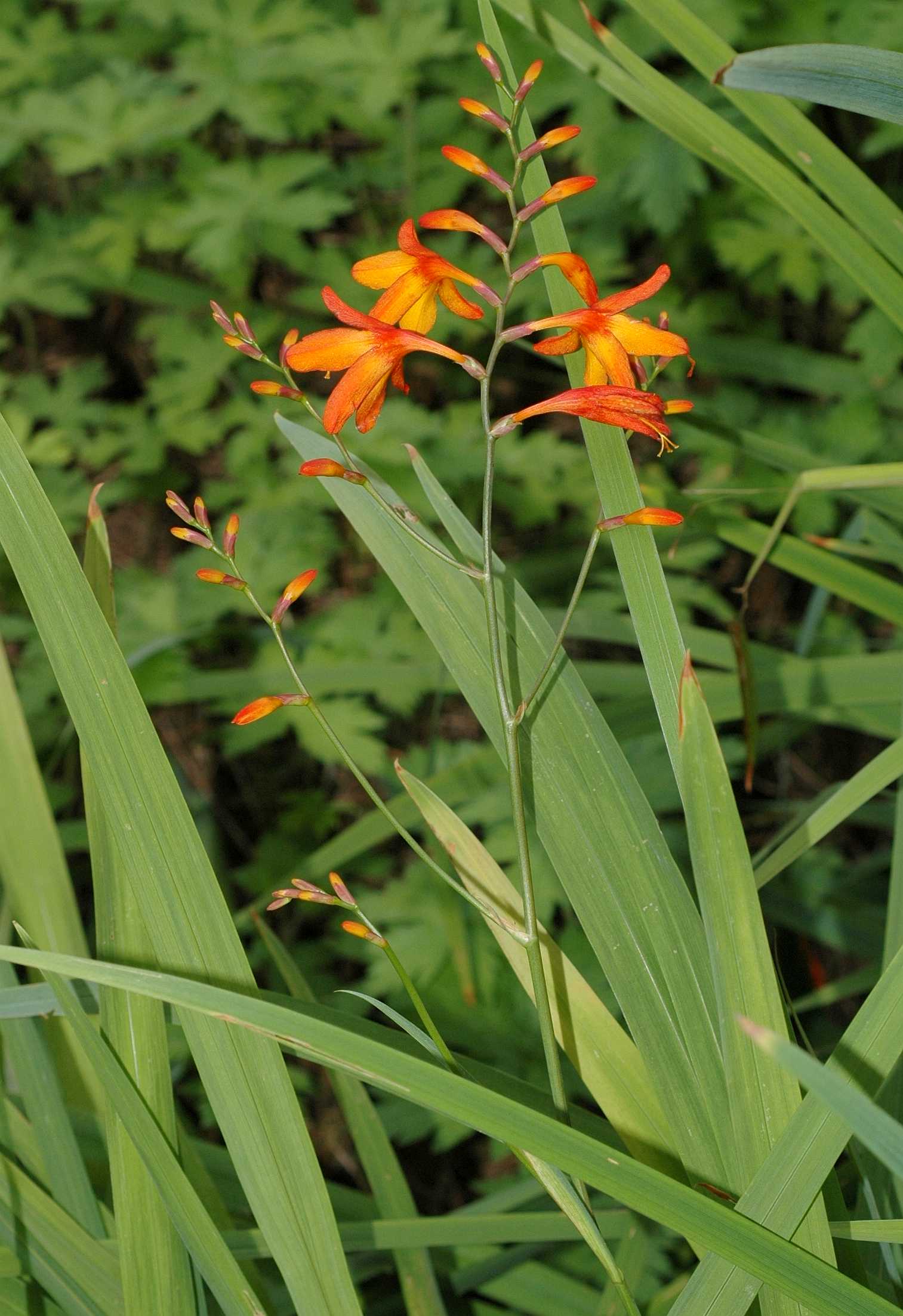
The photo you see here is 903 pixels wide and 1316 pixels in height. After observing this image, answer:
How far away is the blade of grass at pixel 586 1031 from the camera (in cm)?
62

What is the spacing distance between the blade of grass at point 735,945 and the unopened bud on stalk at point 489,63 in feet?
1.16

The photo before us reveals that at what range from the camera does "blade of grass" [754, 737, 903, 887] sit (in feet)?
2.22

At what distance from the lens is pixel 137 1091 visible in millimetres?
549

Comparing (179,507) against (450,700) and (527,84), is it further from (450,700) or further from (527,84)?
(450,700)

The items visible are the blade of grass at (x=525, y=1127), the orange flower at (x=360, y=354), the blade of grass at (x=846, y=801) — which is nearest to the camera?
the blade of grass at (x=525, y=1127)

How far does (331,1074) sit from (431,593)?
47cm

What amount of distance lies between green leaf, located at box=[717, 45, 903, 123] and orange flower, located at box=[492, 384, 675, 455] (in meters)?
0.16

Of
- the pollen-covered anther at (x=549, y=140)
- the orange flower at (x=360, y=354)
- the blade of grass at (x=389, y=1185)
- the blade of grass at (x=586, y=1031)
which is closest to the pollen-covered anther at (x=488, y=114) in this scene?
the pollen-covered anther at (x=549, y=140)

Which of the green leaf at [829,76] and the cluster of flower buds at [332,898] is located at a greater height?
the green leaf at [829,76]

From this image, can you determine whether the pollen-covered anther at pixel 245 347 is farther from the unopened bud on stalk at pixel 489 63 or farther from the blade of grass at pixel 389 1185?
the blade of grass at pixel 389 1185

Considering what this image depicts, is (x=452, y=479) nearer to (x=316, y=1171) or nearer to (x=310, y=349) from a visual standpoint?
(x=310, y=349)

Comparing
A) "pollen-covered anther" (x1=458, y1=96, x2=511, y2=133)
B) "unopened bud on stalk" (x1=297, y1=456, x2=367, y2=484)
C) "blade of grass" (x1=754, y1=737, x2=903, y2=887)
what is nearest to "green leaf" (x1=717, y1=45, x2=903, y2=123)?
"pollen-covered anther" (x1=458, y1=96, x2=511, y2=133)

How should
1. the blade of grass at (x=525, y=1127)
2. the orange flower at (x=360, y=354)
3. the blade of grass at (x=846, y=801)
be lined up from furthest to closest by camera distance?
the blade of grass at (x=846, y=801) → the orange flower at (x=360, y=354) → the blade of grass at (x=525, y=1127)

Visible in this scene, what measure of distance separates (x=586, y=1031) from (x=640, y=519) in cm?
31
